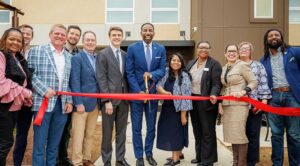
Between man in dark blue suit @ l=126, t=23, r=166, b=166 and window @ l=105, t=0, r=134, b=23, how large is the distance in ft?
32.4

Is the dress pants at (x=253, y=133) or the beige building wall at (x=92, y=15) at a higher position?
the beige building wall at (x=92, y=15)

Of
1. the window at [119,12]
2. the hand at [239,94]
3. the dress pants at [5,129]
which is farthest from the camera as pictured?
the window at [119,12]

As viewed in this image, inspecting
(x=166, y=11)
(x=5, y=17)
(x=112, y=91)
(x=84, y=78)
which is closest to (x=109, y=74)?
(x=112, y=91)

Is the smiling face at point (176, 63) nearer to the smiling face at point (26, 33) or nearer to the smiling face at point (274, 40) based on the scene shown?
the smiling face at point (274, 40)

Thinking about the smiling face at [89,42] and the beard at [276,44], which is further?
the smiling face at [89,42]

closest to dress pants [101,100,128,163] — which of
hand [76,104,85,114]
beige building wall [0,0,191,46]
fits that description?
hand [76,104,85,114]

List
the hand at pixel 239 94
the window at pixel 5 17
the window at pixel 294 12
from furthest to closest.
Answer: the window at pixel 5 17 < the window at pixel 294 12 < the hand at pixel 239 94

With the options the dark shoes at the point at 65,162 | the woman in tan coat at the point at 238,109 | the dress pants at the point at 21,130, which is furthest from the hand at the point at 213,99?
the dress pants at the point at 21,130

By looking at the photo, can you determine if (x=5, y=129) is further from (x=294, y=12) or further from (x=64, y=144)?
(x=294, y=12)

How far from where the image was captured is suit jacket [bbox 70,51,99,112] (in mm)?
4795

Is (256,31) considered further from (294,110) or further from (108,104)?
(108,104)

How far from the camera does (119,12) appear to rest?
49.2 ft

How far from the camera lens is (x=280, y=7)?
12742 millimetres

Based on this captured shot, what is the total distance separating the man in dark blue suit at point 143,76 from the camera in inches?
207
